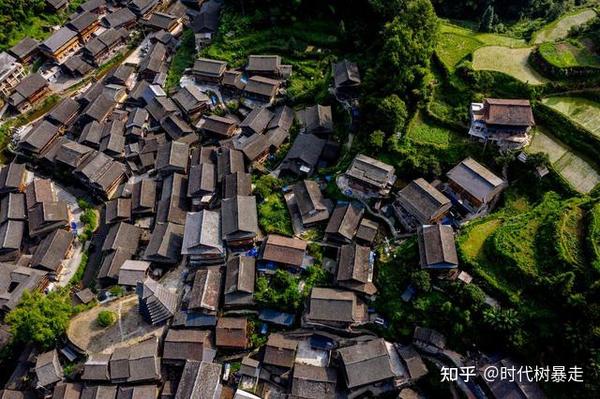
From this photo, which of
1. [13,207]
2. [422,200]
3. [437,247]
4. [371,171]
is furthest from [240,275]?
[13,207]

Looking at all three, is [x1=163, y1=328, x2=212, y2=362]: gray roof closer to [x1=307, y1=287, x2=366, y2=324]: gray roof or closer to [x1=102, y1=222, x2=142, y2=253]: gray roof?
[x1=307, y1=287, x2=366, y2=324]: gray roof

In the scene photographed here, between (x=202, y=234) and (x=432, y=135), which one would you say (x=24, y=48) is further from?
(x=432, y=135)

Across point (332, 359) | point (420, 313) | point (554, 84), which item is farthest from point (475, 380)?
point (554, 84)

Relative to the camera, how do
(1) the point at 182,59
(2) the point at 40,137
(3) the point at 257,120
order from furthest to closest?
1. (1) the point at 182,59
2. (2) the point at 40,137
3. (3) the point at 257,120

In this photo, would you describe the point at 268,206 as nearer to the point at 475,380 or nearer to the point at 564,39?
the point at 475,380

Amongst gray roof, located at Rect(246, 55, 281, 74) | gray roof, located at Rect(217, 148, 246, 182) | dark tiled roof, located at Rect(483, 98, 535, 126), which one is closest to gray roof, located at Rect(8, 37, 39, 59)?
gray roof, located at Rect(246, 55, 281, 74)

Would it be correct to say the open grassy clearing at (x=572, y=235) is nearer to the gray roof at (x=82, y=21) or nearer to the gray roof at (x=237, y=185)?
the gray roof at (x=237, y=185)
